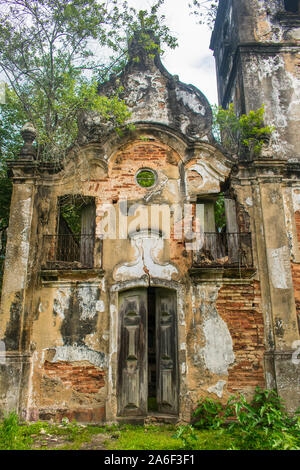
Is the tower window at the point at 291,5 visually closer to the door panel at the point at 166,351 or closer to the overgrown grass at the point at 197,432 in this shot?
the door panel at the point at 166,351

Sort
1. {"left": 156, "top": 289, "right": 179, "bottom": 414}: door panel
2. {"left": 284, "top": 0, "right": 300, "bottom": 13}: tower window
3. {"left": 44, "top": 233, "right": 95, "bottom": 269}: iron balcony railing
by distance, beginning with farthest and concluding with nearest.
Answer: {"left": 284, "top": 0, "right": 300, "bottom": 13}: tower window < {"left": 44, "top": 233, "right": 95, "bottom": 269}: iron balcony railing < {"left": 156, "top": 289, "right": 179, "bottom": 414}: door panel

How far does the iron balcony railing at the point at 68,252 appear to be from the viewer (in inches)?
312

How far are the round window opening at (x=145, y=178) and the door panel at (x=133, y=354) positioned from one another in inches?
90.1

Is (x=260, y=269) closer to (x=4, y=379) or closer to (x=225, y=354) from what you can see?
(x=225, y=354)

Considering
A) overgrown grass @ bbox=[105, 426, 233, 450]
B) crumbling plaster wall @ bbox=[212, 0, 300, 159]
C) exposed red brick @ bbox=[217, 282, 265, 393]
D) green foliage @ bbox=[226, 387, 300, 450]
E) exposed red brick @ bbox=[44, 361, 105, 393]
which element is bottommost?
overgrown grass @ bbox=[105, 426, 233, 450]

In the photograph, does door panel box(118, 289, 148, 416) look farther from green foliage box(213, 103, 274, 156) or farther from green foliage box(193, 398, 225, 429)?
green foliage box(213, 103, 274, 156)

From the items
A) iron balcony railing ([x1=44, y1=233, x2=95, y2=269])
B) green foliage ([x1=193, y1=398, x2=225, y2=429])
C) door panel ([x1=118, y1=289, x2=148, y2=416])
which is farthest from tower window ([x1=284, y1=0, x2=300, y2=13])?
green foliage ([x1=193, y1=398, x2=225, y2=429])

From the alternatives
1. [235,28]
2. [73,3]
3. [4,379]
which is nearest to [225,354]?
[4,379]

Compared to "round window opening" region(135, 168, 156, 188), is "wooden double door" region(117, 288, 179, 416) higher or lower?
lower

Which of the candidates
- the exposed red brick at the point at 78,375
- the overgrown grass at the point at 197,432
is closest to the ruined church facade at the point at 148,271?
the exposed red brick at the point at 78,375

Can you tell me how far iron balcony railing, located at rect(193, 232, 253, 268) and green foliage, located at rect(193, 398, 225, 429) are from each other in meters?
2.51

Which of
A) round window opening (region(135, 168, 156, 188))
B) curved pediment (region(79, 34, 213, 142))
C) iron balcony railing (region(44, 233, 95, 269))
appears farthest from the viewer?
curved pediment (region(79, 34, 213, 142))

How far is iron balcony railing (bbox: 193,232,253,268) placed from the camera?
7.98 meters

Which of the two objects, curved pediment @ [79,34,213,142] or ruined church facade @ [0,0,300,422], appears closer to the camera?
ruined church facade @ [0,0,300,422]
